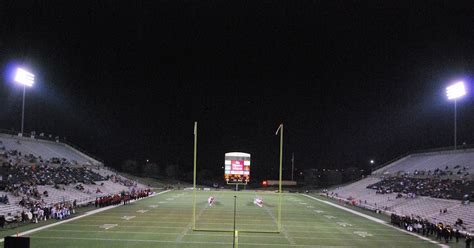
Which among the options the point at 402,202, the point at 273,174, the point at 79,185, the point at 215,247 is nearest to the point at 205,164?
the point at 273,174

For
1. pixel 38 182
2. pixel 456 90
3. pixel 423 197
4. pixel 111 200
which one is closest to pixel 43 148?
pixel 38 182

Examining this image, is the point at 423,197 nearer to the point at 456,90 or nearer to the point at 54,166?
the point at 456,90

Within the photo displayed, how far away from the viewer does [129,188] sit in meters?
57.8

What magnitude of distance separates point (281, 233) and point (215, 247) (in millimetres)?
6003

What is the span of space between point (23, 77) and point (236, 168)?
26327 mm

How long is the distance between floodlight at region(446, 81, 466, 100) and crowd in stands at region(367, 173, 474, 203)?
9663 mm

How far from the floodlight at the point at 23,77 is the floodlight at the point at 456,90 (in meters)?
44.5

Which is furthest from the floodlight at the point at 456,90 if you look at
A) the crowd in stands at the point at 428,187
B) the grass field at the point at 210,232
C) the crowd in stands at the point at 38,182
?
the crowd in stands at the point at 38,182

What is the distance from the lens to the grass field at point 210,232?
20859 millimetres

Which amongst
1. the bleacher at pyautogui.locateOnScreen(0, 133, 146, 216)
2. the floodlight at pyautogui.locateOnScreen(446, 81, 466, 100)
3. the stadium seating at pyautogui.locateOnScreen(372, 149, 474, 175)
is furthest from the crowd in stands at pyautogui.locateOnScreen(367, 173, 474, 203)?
the bleacher at pyautogui.locateOnScreen(0, 133, 146, 216)

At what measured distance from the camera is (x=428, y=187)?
41.2 meters

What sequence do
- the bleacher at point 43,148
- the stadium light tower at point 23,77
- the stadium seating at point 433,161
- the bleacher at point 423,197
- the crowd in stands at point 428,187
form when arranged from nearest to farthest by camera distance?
the bleacher at point 423,197, the crowd in stands at point 428,187, the stadium light tower at point 23,77, the bleacher at point 43,148, the stadium seating at point 433,161

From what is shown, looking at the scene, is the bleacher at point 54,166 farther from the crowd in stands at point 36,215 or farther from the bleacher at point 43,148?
the crowd in stands at point 36,215

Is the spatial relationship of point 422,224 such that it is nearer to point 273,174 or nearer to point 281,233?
point 281,233
